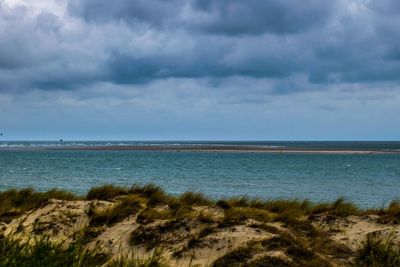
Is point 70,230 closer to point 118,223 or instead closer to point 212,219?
point 118,223

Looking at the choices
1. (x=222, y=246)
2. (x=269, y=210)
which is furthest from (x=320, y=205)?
(x=222, y=246)

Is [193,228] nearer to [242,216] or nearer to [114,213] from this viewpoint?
[242,216]

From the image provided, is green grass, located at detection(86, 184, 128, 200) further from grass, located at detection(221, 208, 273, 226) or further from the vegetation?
grass, located at detection(221, 208, 273, 226)

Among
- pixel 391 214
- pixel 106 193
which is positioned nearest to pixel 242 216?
pixel 391 214

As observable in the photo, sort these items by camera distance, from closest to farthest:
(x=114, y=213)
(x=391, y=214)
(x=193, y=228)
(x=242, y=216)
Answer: (x=193, y=228)
(x=242, y=216)
(x=114, y=213)
(x=391, y=214)

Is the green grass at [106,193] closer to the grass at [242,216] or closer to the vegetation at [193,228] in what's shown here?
the vegetation at [193,228]

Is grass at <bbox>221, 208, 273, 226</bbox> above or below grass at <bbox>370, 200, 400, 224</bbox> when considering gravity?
above

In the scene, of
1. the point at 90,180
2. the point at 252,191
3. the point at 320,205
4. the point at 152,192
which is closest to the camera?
the point at 320,205

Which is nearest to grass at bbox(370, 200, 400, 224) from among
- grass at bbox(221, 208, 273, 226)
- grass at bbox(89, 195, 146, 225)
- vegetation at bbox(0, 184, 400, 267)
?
vegetation at bbox(0, 184, 400, 267)

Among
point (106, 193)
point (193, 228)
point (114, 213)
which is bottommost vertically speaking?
point (193, 228)

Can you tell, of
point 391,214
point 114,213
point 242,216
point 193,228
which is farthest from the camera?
point 391,214

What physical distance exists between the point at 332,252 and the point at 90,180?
33600 mm

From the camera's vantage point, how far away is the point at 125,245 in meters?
11.6

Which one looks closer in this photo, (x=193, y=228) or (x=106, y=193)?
(x=193, y=228)
